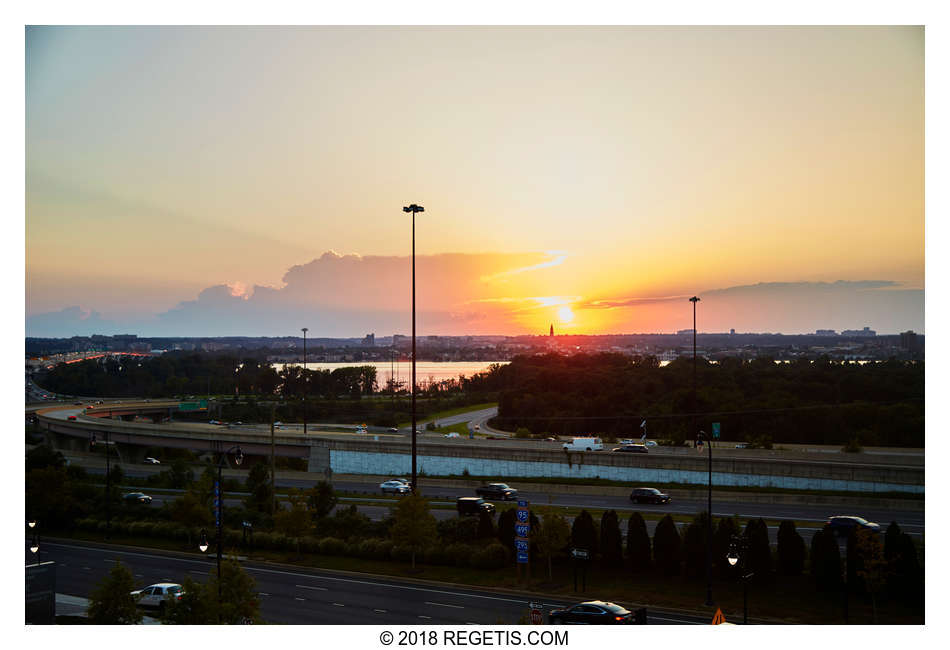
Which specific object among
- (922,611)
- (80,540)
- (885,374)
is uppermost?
(885,374)

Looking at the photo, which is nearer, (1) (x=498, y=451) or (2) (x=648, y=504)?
(2) (x=648, y=504)

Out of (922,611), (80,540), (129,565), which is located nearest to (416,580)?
(129,565)

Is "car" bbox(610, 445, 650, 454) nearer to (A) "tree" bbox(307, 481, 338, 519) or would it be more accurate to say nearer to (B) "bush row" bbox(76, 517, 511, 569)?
(A) "tree" bbox(307, 481, 338, 519)

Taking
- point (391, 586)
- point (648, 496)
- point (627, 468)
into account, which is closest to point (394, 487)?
point (627, 468)

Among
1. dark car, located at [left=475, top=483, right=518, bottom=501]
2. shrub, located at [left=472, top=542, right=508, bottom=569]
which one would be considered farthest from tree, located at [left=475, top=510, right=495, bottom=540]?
dark car, located at [left=475, top=483, right=518, bottom=501]

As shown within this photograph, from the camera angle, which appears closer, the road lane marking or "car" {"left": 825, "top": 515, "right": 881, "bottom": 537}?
the road lane marking

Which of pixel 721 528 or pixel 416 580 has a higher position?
pixel 721 528
